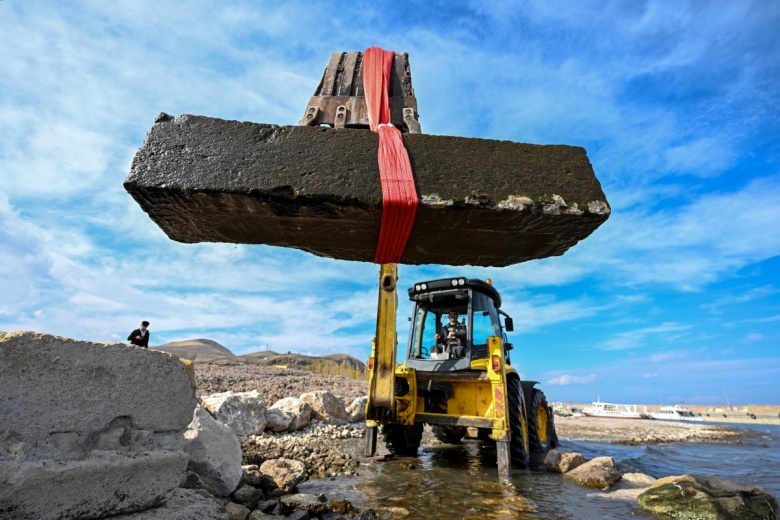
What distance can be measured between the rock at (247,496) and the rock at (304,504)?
0.25m

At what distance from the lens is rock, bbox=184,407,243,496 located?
12.2 feet

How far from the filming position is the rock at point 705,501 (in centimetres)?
436

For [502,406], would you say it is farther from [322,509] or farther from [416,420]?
[322,509]

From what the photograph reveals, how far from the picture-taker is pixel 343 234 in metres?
1.91

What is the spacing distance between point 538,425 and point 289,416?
15.0ft

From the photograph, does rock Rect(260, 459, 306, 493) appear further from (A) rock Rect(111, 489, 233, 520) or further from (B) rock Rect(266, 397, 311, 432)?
(B) rock Rect(266, 397, 311, 432)

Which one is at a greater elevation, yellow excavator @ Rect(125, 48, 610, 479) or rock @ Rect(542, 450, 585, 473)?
yellow excavator @ Rect(125, 48, 610, 479)

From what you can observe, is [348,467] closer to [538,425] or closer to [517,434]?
[517,434]

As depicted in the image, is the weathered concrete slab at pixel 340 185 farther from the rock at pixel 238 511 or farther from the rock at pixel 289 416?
the rock at pixel 289 416

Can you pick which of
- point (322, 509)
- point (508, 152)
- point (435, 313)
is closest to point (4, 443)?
point (508, 152)

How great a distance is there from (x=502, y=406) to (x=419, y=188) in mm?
4787

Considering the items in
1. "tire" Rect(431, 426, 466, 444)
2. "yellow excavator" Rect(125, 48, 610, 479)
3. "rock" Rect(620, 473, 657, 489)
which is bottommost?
"rock" Rect(620, 473, 657, 489)

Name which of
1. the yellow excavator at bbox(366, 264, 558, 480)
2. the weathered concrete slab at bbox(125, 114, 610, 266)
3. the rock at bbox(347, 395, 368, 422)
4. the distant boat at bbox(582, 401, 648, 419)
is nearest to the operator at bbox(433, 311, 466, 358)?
the yellow excavator at bbox(366, 264, 558, 480)

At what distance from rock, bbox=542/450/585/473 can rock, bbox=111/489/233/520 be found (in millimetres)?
5747
